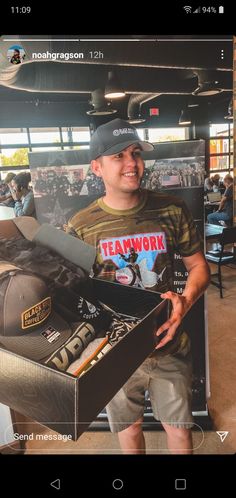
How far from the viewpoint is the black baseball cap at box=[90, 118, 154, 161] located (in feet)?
2.11

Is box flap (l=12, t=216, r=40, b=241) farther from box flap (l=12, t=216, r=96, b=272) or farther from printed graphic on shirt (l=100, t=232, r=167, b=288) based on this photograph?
printed graphic on shirt (l=100, t=232, r=167, b=288)

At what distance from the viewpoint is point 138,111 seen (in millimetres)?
602

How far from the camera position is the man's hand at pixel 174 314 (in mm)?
682

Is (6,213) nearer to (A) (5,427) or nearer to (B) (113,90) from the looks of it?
(B) (113,90)

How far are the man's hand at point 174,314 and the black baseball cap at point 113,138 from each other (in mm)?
317

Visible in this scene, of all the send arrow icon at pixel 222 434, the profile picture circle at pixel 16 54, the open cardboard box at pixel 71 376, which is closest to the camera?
the open cardboard box at pixel 71 376

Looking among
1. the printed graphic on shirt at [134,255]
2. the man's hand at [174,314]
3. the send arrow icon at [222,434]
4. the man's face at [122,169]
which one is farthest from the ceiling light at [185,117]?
the send arrow icon at [222,434]

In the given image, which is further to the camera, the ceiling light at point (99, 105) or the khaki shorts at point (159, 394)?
the khaki shorts at point (159, 394)

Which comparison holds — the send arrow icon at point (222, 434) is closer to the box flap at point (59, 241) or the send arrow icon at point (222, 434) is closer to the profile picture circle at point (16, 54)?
Answer: the box flap at point (59, 241)
